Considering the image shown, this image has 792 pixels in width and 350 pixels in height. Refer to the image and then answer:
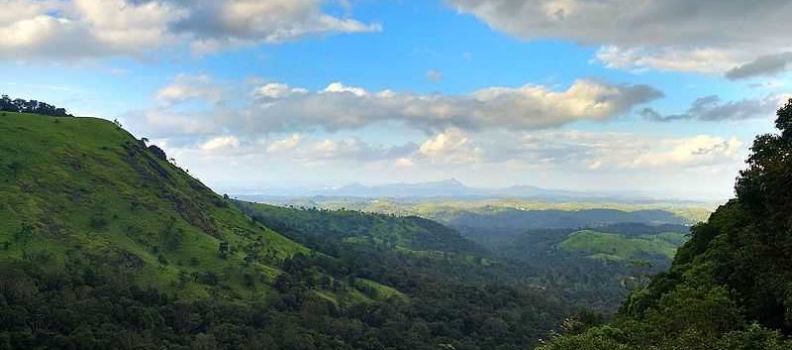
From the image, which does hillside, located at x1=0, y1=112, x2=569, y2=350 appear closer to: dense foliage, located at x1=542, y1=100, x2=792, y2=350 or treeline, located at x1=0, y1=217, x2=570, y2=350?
treeline, located at x1=0, y1=217, x2=570, y2=350

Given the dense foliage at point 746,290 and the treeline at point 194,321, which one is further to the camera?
the treeline at point 194,321

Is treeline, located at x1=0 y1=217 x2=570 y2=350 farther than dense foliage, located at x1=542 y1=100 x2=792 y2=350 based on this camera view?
Yes

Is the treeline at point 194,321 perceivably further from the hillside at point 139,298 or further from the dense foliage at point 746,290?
the dense foliage at point 746,290

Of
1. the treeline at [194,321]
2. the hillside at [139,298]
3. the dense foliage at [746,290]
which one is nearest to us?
the dense foliage at [746,290]

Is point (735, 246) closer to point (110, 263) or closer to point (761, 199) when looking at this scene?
point (761, 199)

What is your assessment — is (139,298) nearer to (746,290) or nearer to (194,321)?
(194,321)

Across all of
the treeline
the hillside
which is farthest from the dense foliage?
the hillside

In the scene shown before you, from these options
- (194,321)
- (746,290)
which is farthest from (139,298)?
(746,290)

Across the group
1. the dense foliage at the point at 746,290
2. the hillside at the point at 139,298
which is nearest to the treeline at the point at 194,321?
the hillside at the point at 139,298
